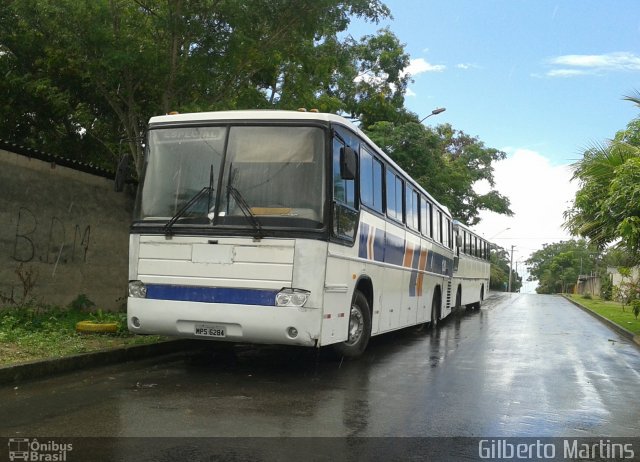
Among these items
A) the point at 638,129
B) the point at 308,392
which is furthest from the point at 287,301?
the point at 638,129

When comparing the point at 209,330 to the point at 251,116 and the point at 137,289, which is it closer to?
the point at 137,289

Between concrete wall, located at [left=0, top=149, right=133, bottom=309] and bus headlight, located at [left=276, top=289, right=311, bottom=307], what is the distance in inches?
216

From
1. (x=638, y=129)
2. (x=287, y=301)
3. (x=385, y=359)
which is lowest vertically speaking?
(x=385, y=359)

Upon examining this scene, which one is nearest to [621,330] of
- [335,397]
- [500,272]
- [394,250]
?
[394,250]

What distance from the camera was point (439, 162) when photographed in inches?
1080

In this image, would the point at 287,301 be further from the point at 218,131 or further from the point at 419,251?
the point at 419,251

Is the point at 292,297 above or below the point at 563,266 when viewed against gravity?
below

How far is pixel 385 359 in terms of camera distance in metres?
9.76

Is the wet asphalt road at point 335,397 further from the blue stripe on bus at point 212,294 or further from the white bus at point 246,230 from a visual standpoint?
the blue stripe on bus at point 212,294

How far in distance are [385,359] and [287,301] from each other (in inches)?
128

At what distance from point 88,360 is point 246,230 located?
8.89ft

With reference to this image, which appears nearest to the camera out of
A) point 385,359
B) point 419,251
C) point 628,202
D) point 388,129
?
point 385,359

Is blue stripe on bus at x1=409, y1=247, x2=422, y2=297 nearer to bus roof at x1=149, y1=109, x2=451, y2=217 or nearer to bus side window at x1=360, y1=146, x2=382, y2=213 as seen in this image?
bus side window at x1=360, y1=146, x2=382, y2=213

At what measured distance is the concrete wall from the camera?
10078 mm
